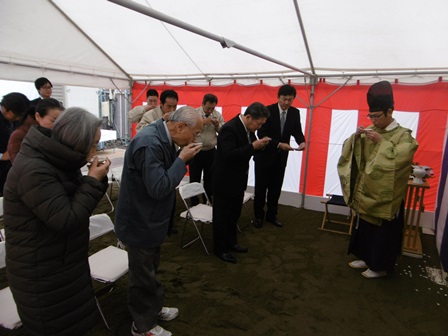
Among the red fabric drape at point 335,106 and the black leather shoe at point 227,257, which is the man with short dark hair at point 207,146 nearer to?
the red fabric drape at point 335,106

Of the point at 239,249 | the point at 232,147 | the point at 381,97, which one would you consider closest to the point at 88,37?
the point at 232,147

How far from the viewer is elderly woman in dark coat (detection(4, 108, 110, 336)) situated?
115cm

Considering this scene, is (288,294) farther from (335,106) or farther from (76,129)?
(335,106)

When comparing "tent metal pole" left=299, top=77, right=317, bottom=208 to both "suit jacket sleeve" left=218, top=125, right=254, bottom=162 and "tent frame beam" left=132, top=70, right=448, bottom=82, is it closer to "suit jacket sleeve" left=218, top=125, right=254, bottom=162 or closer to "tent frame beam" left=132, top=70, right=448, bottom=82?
"tent frame beam" left=132, top=70, right=448, bottom=82

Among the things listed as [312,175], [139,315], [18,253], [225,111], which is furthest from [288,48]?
[18,253]

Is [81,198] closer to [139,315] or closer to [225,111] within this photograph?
[139,315]

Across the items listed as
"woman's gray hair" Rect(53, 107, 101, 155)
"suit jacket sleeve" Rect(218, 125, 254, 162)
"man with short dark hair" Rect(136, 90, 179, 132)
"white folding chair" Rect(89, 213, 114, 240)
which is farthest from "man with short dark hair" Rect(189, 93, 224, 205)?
"woman's gray hair" Rect(53, 107, 101, 155)

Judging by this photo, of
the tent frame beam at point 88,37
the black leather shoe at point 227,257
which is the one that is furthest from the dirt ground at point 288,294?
the tent frame beam at point 88,37

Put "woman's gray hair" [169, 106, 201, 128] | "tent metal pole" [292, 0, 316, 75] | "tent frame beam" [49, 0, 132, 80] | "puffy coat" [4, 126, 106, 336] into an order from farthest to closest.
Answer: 1. "tent frame beam" [49, 0, 132, 80]
2. "tent metal pole" [292, 0, 316, 75]
3. "woman's gray hair" [169, 106, 201, 128]
4. "puffy coat" [4, 126, 106, 336]

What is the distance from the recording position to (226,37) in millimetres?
4289

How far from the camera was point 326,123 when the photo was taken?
478 centimetres

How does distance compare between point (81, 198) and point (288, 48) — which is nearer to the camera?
point (81, 198)

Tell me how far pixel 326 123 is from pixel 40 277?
4.42 metres

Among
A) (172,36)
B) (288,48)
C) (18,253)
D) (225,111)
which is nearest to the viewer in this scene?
(18,253)
